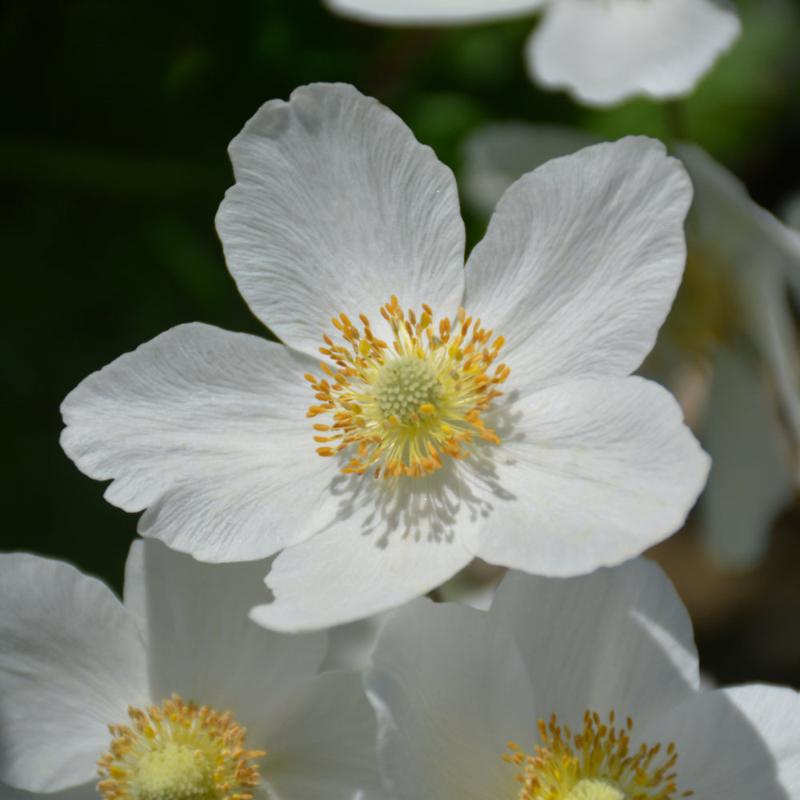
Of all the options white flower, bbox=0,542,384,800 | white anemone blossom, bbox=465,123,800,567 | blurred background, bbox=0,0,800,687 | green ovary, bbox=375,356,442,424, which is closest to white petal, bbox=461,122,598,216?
white anemone blossom, bbox=465,123,800,567

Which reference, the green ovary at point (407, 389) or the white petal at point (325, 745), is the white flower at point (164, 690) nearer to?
the white petal at point (325, 745)

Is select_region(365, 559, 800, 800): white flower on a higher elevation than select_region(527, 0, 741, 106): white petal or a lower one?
lower

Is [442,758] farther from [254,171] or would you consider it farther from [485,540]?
[254,171]

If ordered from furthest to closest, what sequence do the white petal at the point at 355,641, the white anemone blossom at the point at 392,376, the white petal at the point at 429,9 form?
the white petal at the point at 429,9 < the white petal at the point at 355,641 < the white anemone blossom at the point at 392,376

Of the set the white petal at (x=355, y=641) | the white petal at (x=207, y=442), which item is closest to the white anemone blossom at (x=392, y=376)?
the white petal at (x=207, y=442)

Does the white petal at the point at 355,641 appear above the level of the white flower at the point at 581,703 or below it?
below

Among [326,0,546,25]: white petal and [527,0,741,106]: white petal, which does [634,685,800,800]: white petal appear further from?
[326,0,546,25]: white petal

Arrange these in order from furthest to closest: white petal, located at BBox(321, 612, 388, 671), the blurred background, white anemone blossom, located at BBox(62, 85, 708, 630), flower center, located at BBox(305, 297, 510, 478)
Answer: the blurred background, white petal, located at BBox(321, 612, 388, 671), flower center, located at BBox(305, 297, 510, 478), white anemone blossom, located at BBox(62, 85, 708, 630)
